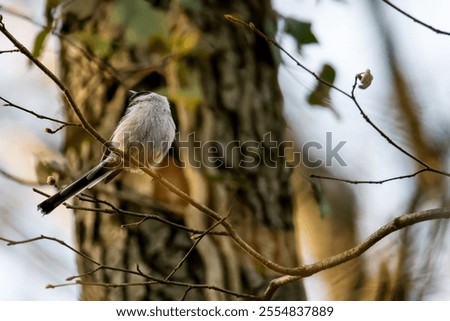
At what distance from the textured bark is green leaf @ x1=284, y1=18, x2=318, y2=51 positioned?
0.23m

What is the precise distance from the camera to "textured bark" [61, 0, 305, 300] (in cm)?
320

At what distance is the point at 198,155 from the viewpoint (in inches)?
135

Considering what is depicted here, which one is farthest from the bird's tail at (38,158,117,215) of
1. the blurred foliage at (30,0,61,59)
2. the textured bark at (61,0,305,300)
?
the blurred foliage at (30,0,61,59)

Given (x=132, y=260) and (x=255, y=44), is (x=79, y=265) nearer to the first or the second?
(x=132, y=260)

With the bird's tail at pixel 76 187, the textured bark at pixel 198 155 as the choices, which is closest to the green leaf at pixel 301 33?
the textured bark at pixel 198 155

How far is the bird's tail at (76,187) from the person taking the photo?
2.49 metres

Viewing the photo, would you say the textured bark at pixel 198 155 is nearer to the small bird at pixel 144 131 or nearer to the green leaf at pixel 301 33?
the small bird at pixel 144 131

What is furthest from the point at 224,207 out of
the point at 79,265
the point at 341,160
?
the point at 341,160

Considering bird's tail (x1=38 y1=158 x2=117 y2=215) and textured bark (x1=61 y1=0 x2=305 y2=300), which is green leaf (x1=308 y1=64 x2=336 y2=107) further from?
bird's tail (x1=38 y1=158 x2=117 y2=215)

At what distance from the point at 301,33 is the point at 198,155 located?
83 cm

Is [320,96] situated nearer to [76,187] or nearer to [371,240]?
[76,187]

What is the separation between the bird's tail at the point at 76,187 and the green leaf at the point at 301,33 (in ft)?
3.64

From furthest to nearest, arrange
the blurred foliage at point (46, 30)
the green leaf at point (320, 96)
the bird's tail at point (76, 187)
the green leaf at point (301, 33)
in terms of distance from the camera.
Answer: the green leaf at point (320, 96)
the green leaf at point (301, 33)
the blurred foliage at point (46, 30)
the bird's tail at point (76, 187)

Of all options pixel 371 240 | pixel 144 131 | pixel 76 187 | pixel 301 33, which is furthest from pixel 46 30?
pixel 371 240
